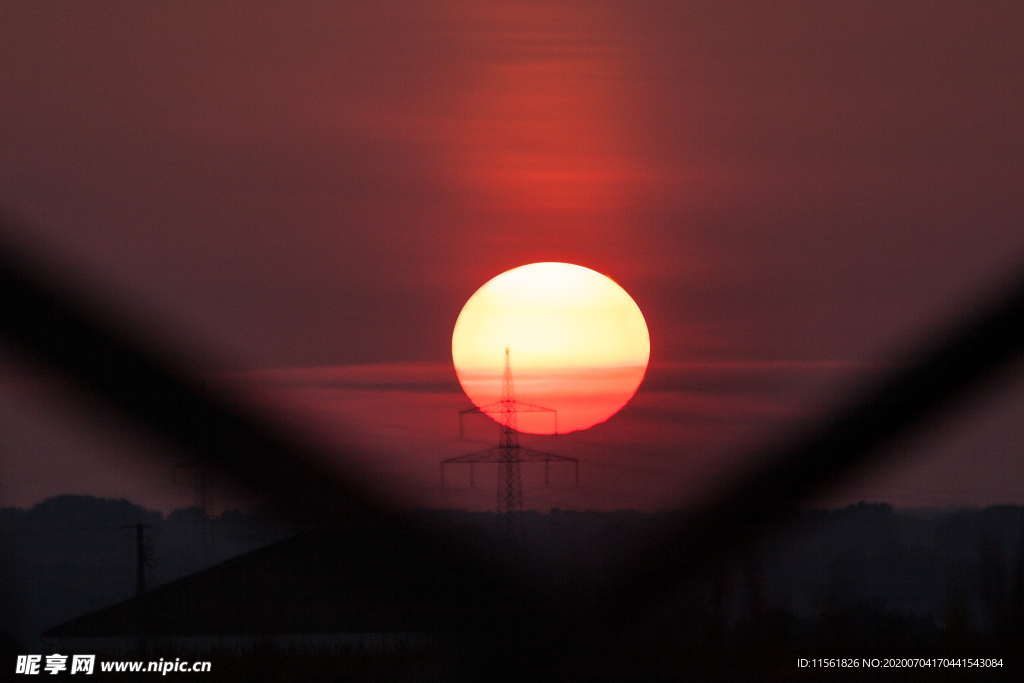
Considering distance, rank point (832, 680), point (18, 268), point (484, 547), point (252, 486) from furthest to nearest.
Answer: point (832, 680)
point (484, 547)
point (252, 486)
point (18, 268)

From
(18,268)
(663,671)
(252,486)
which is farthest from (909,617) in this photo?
(18,268)

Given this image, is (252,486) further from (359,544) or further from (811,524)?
(811,524)

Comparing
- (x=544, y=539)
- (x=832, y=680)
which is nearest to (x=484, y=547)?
(x=544, y=539)

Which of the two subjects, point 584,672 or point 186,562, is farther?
point 186,562

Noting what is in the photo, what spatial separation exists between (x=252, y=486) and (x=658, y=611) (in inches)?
97.5

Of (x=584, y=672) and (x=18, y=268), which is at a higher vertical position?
(x=18, y=268)

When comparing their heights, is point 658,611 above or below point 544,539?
below

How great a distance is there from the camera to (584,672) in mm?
6562

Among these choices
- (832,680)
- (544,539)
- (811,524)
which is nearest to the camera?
(811,524)

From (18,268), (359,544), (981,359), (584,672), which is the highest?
(18,268)

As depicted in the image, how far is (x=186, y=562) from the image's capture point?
397 inches

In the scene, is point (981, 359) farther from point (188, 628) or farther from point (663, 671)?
point (188, 628)

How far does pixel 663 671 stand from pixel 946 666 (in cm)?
409

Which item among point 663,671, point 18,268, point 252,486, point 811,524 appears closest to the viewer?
point 18,268
